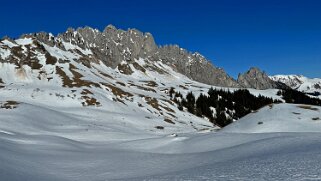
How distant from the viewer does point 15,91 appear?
11006 cm

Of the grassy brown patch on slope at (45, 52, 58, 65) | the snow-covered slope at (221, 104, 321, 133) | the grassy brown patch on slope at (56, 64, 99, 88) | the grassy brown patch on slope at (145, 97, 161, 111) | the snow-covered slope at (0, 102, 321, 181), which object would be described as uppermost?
the grassy brown patch on slope at (45, 52, 58, 65)

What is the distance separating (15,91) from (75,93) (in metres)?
18.3

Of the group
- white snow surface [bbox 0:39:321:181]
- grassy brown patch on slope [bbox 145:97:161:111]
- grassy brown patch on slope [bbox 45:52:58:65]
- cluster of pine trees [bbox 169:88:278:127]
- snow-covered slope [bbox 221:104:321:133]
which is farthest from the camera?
cluster of pine trees [bbox 169:88:278:127]

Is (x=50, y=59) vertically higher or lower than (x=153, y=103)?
higher

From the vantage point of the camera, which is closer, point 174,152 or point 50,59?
point 174,152

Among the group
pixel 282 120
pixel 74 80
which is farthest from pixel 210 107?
pixel 282 120

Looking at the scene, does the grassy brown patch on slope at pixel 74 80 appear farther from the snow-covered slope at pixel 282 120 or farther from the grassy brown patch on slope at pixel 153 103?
the snow-covered slope at pixel 282 120

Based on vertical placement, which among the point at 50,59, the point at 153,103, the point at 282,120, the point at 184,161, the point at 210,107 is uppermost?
the point at 50,59

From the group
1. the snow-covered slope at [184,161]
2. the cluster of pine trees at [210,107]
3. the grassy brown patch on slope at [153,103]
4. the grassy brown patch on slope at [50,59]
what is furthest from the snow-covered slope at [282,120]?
the grassy brown patch on slope at [50,59]

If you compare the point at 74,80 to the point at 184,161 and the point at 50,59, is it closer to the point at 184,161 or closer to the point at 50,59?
the point at 50,59

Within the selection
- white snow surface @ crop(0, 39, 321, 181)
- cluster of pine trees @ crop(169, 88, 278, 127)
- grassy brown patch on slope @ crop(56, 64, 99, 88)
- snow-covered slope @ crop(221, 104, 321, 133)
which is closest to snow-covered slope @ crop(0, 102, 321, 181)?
white snow surface @ crop(0, 39, 321, 181)

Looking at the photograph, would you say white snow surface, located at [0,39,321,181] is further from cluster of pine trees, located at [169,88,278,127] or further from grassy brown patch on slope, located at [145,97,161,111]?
cluster of pine trees, located at [169,88,278,127]

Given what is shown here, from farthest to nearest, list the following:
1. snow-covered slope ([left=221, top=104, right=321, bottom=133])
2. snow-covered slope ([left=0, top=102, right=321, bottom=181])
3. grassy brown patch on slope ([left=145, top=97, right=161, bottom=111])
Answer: grassy brown patch on slope ([left=145, top=97, right=161, bottom=111])
snow-covered slope ([left=221, top=104, right=321, bottom=133])
snow-covered slope ([left=0, top=102, right=321, bottom=181])

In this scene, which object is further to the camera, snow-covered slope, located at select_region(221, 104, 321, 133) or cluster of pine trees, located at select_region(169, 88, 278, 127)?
cluster of pine trees, located at select_region(169, 88, 278, 127)
